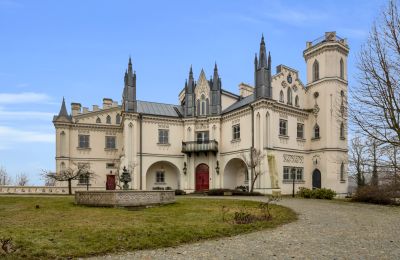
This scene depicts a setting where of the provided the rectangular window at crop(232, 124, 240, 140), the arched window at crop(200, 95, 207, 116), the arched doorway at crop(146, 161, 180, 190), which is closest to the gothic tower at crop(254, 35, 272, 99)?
the rectangular window at crop(232, 124, 240, 140)

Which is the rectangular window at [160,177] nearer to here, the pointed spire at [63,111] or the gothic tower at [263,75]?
the pointed spire at [63,111]

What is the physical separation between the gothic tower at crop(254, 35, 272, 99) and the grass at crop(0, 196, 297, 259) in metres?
18.7

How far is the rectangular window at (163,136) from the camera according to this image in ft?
128

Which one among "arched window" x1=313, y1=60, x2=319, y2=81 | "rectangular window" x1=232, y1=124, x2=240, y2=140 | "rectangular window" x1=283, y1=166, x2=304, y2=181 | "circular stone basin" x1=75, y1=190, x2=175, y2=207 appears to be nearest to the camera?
"circular stone basin" x1=75, y1=190, x2=175, y2=207

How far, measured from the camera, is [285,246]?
8992 mm

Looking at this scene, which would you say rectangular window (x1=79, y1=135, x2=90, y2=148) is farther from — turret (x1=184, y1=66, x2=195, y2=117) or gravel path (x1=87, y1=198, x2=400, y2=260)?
gravel path (x1=87, y1=198, x2=400, y2=260)

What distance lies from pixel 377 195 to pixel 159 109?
2545cm

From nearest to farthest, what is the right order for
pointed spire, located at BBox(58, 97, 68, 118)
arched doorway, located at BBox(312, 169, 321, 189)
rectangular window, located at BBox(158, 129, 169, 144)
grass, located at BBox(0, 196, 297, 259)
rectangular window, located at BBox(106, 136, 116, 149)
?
grass, located at BBox(0, 196, 297, 259), arched doorway, located at BBox(312, 169, 321, 189), rectangular window, located at BBox(158, 129, 169, 144), pointed spire, located at BBox(58, 97, 68, 118), rectangular window, located at BBox(106, 136, 116, 149)

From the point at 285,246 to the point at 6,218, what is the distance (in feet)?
35.5

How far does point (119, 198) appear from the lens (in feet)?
57.0

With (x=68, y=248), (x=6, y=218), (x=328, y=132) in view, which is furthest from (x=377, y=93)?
(x=328, y=132)

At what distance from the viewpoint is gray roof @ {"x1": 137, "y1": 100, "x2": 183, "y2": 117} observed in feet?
130

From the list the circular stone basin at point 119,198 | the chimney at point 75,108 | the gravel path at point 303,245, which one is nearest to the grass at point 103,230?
the gravel path at point 303,245

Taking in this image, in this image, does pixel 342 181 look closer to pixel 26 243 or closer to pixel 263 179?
pixel 263 179
